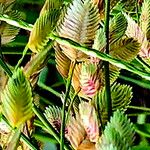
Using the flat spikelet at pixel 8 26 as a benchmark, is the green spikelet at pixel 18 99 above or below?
below

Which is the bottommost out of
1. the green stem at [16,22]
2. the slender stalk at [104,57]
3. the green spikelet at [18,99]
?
the green spikelet at [18,99]

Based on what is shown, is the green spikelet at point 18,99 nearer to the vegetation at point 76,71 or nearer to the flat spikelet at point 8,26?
the vegetation at point 76,71

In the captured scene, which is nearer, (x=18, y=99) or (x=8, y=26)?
(x=18, y=99)

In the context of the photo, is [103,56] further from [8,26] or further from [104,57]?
[8,26]

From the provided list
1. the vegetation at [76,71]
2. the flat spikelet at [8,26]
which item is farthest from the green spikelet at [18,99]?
the flat spikelet at [8,26]

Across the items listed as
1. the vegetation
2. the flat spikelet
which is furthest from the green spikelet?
the flat spikelet

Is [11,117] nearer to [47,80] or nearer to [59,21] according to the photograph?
[59,21]

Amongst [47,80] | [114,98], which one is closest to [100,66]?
[114,98]

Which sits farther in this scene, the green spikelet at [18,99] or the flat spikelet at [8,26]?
the flat spikelet at [8,26]

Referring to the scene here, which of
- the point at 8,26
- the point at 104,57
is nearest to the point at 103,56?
the point at 104,57

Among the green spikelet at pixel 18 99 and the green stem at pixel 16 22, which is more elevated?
the green stem at pixel 16 22

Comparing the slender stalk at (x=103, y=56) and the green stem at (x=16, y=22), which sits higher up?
the green stem at (x=16, y=22)
